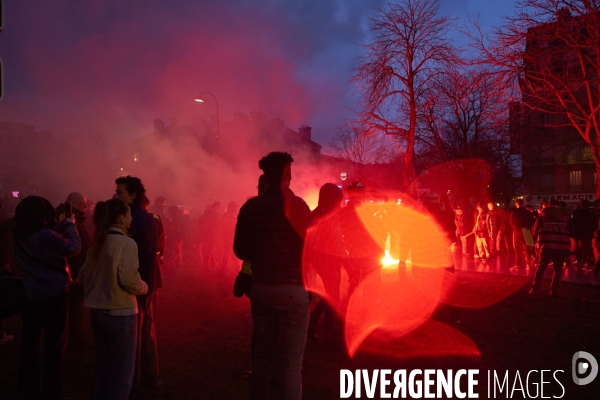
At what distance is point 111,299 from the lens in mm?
2846

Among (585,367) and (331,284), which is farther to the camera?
(331,284)

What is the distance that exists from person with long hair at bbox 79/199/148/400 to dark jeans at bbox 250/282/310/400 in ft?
3.02

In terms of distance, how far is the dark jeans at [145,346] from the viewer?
137 inches

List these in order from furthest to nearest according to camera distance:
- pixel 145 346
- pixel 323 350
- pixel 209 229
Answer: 1. pixel 209 229
2. pixel 323 350
3. pixel 145 346

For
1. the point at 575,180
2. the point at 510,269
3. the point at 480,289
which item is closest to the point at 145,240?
the point at 480,289

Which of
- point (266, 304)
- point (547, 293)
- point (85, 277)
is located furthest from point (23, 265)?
point (547, 293)

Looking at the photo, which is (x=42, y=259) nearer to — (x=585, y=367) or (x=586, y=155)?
(x=585, y=367)

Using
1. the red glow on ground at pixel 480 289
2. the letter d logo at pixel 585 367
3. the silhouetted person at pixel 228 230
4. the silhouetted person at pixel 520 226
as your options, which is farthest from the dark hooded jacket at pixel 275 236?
the silhouetted person at pixel 520 226

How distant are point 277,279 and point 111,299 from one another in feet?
3.90

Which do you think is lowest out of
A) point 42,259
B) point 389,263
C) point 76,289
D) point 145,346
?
point 145,346

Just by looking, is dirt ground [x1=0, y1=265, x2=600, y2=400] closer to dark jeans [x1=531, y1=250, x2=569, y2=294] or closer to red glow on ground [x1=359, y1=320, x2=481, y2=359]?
red glow on ground [x1=359, y1=320, x2=481, y2=359]

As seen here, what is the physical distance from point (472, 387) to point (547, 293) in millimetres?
4998

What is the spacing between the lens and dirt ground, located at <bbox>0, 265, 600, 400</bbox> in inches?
151

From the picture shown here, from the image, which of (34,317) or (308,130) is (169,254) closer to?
(34,317)
